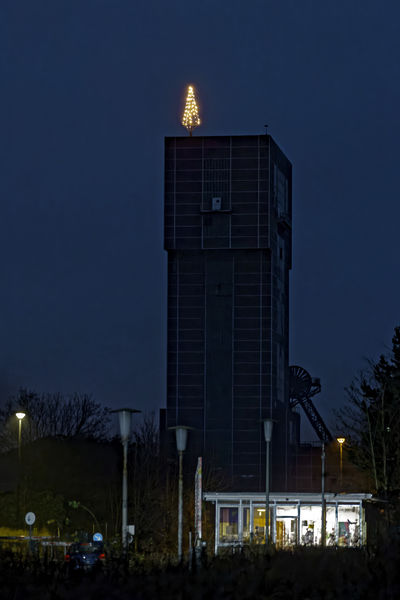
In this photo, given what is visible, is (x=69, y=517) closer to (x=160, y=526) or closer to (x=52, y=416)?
(x=160, y=526)

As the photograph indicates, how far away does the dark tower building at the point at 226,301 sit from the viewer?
10881cm

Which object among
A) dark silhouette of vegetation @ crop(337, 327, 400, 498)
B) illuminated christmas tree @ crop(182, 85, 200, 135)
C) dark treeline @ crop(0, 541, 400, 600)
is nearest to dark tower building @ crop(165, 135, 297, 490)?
illuminated christmas tree @ crop(182, 85, 200, 135)

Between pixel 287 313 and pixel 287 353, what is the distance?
4.09 m

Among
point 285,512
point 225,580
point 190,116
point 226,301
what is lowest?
point 225,580

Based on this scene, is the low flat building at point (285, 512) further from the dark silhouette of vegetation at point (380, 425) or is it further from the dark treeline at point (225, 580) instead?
the dark treeline at point (225, 580)

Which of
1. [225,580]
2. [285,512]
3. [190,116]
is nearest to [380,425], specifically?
[285,512]

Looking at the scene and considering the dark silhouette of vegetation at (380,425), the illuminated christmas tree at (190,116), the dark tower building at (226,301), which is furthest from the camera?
the illuminated christmas tree at (190,116)

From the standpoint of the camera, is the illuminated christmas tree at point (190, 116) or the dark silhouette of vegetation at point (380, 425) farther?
the illuminated christmas tree at point (190, 116)

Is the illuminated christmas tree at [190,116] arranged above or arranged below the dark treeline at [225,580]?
above

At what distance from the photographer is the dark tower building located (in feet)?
357

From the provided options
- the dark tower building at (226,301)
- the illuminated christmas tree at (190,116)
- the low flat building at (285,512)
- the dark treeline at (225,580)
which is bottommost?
the dark treeline at (225,580)

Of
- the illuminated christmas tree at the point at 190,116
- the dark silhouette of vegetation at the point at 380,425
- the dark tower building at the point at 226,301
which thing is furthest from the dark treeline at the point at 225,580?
the illuminated christmas tree at the point at 190,116

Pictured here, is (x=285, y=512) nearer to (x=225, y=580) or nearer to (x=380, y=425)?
(x=380, y=425)

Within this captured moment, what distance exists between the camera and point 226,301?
363ft
